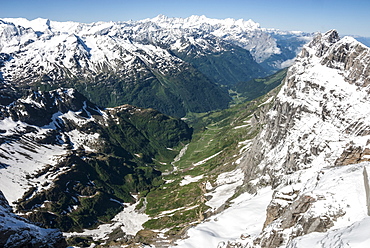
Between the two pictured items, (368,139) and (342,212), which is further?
(368,139)

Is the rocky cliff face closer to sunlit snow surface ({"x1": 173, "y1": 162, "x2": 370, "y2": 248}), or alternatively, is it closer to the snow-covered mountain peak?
the snow-covered mountain peak

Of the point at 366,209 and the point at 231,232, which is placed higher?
the point at 366,209

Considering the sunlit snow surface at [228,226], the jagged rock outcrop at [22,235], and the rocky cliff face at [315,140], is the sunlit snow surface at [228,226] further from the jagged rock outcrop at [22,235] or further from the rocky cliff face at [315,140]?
the jagged rock outcrop at [22,235]

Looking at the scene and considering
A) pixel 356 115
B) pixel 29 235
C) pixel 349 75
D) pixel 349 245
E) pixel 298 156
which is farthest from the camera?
pixel 349 75

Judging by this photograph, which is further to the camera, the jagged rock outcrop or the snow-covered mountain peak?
the snow-covered mountain peak

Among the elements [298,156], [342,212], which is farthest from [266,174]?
[342,212]

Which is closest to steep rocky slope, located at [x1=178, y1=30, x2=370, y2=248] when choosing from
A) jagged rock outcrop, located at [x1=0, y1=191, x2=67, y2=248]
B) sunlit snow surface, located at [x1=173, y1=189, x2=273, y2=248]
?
sunlit snow surface, located at [x1=173, y1=189, x2=273, y2=248]

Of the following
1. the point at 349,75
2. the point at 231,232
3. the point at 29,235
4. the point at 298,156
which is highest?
the point at 349,75

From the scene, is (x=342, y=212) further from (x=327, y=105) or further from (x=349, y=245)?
(x=327, y=105)
